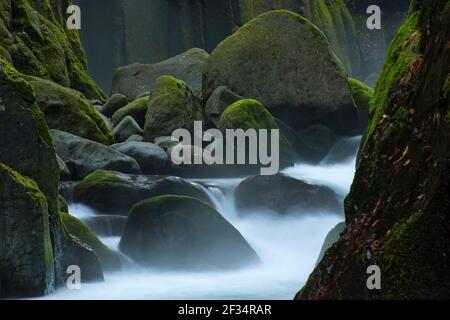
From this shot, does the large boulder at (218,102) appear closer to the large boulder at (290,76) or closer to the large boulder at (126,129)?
the large boulder at (290,76)

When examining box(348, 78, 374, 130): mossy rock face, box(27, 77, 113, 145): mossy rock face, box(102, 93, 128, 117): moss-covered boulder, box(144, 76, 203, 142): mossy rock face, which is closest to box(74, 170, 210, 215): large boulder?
box(27, 77, 113, 145): mossy rock face

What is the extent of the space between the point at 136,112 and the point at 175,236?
378 inches

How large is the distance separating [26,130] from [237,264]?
419cm

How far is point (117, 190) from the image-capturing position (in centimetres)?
1384

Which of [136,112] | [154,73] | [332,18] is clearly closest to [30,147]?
[136,112]

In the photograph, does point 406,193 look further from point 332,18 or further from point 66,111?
point 332,18

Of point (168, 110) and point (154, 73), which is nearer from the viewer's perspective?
point (168, 110)

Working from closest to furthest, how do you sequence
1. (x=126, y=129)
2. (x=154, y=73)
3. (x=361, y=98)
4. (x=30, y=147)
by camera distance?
(x=30, y=147), (x=126, y=129), (x=361, y=98), (x=154, y=73)

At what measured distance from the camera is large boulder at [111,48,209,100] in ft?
83.9

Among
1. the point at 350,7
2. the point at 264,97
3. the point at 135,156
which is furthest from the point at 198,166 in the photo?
the point at 350,7

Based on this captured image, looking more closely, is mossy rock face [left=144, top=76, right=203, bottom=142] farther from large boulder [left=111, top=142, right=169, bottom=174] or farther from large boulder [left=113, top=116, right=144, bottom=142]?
large boulder [left=111, top=142, right=169, bottom=174]

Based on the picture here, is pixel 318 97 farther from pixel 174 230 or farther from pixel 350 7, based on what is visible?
pixel 350 7

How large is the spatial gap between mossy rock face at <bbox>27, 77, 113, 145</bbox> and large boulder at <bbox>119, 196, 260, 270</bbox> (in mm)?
5931

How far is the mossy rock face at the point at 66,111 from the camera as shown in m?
17.1
